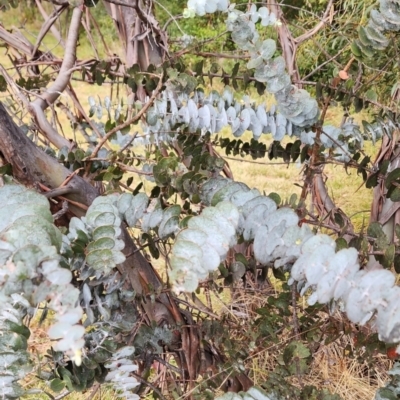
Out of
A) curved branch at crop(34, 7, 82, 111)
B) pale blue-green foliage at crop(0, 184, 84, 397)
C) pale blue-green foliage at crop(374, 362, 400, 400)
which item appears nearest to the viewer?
pale blue-green foliage at crop(0, 184, 84, 397)

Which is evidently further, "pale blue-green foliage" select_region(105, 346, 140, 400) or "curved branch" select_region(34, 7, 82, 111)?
"curved branch" select_region(34, 7, 82, 111)

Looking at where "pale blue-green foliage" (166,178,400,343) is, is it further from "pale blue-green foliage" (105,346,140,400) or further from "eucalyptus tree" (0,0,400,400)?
"pale blue-green foliage" (105,346,140,400)

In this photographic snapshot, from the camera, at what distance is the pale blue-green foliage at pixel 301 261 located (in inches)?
15.8

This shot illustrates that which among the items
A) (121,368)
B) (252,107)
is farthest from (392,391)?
(252,107)

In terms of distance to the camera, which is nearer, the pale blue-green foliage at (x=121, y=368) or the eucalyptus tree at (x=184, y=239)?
the eucalyptus tree at (x=184, y=239)

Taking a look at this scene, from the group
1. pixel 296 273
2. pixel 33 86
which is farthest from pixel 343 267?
pixel 33 86

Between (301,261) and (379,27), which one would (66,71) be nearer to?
(379,27)

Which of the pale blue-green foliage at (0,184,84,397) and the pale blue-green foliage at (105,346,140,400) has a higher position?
the pale blue-green foliage at (0,184,84,397)

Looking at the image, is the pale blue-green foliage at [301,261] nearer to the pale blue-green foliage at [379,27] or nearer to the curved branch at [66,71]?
the pale blue-green foliage at [379,27]

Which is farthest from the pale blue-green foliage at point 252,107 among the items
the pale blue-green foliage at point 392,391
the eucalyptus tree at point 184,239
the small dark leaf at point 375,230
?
the pale blue-green foliage at point 392,391

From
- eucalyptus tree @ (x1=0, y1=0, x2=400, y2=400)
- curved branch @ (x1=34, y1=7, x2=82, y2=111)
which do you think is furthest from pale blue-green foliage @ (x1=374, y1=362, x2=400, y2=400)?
curved branch @ (x1=34, y1=7, x2=82, y2=111)

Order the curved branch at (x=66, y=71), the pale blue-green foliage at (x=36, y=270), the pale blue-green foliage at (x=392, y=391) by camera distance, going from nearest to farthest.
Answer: the pale blue-green foliage at (x=36, y=270)
the pale blue-green foliage at (x=392, y=391)
the curved branch at (x=66, y=71)

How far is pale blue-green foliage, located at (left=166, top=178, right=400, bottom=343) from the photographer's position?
40cm

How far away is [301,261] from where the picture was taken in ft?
1.48
